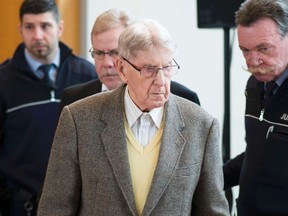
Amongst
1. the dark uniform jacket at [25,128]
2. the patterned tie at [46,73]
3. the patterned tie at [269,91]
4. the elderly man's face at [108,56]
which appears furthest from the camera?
the patterned tie at [46,73]

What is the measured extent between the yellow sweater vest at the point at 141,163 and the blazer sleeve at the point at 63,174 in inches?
6.7

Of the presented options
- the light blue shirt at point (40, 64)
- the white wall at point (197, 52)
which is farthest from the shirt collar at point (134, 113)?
the white wall at point (197, 52)

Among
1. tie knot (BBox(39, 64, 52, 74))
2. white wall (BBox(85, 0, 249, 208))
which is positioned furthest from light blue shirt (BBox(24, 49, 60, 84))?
white wall (BBox(85, 0, 249, 208))

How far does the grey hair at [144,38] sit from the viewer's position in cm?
199

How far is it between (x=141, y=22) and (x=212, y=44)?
2.70m

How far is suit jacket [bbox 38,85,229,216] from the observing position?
200 cm

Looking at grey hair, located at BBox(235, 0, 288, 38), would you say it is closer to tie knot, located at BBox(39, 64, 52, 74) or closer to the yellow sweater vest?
the yellow sweater vest

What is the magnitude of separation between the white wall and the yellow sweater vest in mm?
2572

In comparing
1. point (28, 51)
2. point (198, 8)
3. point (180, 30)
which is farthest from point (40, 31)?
point (180, 30)

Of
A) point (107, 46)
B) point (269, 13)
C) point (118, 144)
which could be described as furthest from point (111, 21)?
point (118, 144)

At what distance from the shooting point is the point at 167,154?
202cm

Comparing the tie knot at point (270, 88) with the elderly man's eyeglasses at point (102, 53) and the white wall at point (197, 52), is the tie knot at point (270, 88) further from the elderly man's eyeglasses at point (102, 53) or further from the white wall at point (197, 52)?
the white wall at point (197, 52)

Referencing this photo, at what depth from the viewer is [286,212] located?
7.48 feet

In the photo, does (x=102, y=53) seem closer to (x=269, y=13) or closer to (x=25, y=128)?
(x=269, y=13)
